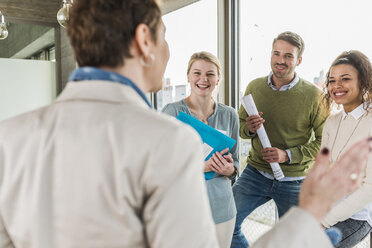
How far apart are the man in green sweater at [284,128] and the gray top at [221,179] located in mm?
152

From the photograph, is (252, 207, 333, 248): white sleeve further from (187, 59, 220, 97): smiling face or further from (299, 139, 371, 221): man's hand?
(187, 59, 220, 97): smiling face

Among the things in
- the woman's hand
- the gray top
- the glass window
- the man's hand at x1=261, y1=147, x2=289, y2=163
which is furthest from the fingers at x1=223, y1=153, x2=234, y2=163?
the glass window

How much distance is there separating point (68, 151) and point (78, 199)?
81 mm

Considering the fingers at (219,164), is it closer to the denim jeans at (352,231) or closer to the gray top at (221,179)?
the gray top at (221,179)

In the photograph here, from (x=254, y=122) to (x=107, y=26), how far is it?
161 cm

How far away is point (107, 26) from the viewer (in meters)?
0.64

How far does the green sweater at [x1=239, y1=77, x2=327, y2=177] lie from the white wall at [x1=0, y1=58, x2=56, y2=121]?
464 centimetres

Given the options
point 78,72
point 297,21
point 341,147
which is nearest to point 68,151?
point 78,72

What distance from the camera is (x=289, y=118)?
2.14m

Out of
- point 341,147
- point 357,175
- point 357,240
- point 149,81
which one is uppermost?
point 149,81

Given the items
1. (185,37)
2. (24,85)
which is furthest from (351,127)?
(24,85)

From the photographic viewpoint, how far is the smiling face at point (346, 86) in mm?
1675

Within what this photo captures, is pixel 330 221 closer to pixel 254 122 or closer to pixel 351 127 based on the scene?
pixel 351 127

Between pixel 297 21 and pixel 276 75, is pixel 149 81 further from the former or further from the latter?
pixel 297 21
